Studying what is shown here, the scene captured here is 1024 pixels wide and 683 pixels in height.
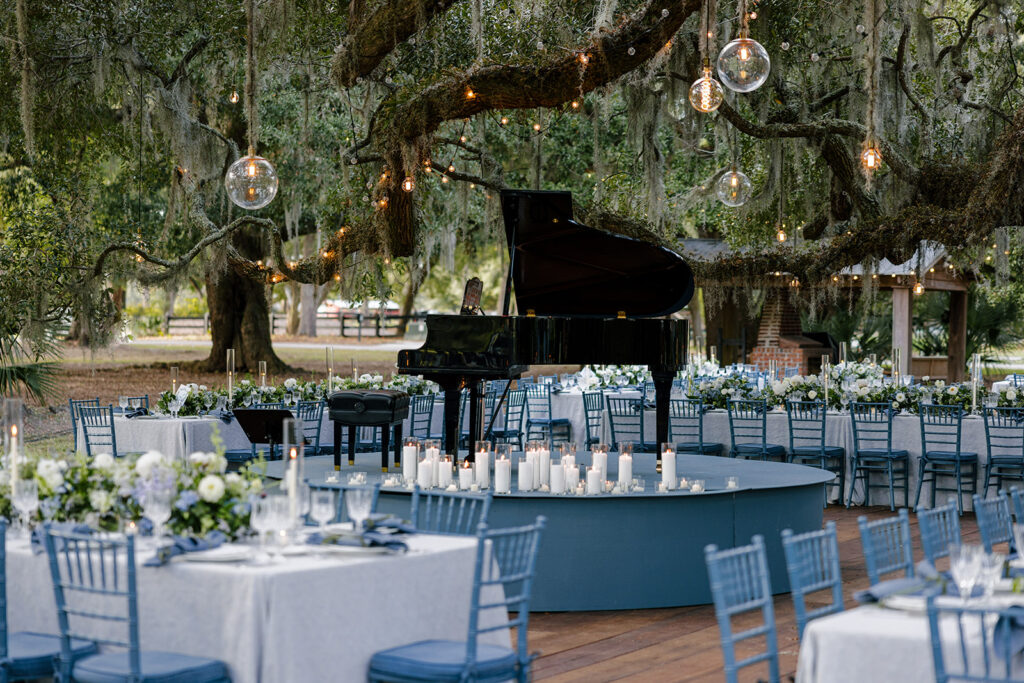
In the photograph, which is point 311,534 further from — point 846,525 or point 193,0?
point 193,0

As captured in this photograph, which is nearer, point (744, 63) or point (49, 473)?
point (49, 473)

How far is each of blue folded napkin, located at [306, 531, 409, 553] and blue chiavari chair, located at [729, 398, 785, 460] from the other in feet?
23.2

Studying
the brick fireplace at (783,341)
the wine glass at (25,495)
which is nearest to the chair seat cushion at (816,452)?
the wine glass at (25,495)

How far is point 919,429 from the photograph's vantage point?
1086cm

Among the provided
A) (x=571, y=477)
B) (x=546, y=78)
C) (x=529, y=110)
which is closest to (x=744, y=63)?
(x=546, y=78)

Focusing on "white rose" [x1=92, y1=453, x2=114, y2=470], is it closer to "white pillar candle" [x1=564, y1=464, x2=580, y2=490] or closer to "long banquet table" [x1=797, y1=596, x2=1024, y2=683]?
"long banquet table" [x1=797, y1=596, x2=1024, y2=683]

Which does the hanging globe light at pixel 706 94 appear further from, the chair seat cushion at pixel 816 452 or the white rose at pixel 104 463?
the white rose at pixel 104 463

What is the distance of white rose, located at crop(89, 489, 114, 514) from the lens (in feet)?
15.2

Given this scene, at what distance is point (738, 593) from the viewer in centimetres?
413

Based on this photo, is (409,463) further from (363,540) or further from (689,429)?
(689,429)

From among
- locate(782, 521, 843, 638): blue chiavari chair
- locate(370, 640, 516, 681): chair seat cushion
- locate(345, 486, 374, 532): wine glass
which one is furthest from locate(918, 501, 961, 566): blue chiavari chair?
locate(345, 486, 374, 532): wine glass

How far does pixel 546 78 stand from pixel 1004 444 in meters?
4.93

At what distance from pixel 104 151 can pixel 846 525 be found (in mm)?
11240

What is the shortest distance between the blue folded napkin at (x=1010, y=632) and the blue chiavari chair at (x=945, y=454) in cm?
707
